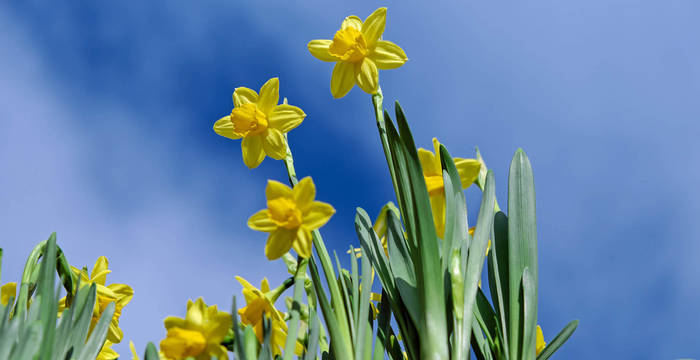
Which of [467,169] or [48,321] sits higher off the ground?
[467,169]

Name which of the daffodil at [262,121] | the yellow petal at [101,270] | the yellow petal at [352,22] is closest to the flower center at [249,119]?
the daffodil at [262,121]

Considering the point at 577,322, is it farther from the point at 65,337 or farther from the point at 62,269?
the point at 62,269

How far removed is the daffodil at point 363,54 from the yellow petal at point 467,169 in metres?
0.31

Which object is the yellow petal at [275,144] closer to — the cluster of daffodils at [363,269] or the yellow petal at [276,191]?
the cluster of daffodils at [363,269]

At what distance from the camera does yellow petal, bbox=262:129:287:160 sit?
1.53 meters

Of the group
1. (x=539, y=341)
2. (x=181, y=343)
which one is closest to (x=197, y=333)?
(x=181, y=343)

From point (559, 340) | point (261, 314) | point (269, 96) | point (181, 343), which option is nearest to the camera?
point (181, 343)

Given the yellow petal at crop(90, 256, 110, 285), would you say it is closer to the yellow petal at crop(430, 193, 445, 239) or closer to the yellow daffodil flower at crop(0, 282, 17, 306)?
the yellow daffodil flower at crop(0, 282, 17, 306)

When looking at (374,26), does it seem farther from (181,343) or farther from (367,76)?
(181,343)

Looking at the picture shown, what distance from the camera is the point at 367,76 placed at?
1.51m

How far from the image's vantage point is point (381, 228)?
1.55 meters

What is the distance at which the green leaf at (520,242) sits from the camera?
1.36 meters

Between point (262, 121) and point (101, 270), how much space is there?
65cm

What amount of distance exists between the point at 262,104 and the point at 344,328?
2.13ft
